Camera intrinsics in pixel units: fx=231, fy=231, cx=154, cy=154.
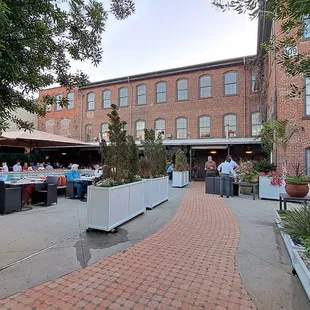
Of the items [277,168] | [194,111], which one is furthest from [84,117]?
[277,168]

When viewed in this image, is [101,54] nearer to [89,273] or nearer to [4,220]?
[89,273]

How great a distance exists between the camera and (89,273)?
3.22 metres

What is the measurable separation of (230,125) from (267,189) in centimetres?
942

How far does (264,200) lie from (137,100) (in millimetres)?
15310

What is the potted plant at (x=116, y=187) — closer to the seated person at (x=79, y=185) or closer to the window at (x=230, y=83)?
the seated person at (x=79, y=185)

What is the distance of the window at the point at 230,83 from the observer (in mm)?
18266

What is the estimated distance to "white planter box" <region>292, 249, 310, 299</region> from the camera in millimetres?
2701

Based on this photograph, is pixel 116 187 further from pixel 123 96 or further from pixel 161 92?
pixel 123 96

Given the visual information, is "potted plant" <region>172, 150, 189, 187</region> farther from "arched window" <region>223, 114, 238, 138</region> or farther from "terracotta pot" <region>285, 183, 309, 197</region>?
"terracotta pot" <region>285, 183, 309, 197</region>

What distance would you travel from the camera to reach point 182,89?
20.0 meters

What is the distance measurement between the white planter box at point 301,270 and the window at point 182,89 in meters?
17.7

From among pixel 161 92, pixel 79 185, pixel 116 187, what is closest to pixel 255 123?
pixel 161 92

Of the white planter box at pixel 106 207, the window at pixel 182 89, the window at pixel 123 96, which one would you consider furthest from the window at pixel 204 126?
the white planter box at pixel 106 207

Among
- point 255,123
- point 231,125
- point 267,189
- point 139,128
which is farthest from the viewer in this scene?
point 139,128
